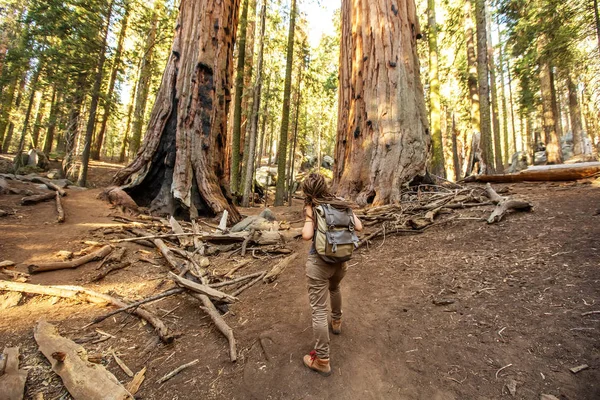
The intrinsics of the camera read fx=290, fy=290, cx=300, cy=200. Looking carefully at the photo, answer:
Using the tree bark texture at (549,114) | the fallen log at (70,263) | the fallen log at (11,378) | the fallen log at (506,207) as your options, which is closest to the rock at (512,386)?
the fallen log at (506,207)

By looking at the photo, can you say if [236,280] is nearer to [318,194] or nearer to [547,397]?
[318,194]

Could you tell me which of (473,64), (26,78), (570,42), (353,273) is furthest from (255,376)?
(26,78)

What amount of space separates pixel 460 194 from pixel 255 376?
17.3ft

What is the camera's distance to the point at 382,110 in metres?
6.82

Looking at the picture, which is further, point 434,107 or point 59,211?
point 434,107

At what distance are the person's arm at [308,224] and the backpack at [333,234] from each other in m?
0.04

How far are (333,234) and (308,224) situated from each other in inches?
10.1

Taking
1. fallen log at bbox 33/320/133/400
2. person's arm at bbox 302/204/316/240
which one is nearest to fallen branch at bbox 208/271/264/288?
fallen log at bbox 33/320/133/400

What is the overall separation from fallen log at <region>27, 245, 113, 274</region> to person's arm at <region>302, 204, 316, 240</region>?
3976 millimetres

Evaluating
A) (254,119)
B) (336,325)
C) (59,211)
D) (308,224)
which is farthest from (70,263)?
(254,119)

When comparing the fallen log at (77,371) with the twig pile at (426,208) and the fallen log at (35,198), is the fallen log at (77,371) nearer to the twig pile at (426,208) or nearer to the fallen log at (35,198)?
the twig pile at (426,208)

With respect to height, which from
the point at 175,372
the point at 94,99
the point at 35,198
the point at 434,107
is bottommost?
the point at 175,372

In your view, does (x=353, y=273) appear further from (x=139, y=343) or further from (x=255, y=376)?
(x=139, y=343)

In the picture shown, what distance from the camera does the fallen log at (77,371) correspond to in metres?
2.20
